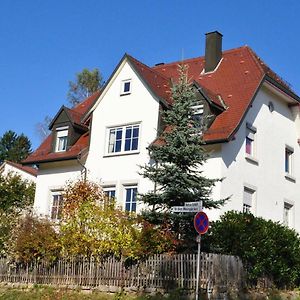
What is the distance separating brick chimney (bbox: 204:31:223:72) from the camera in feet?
97.9

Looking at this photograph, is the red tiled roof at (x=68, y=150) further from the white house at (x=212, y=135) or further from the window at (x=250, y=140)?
the window at (x=250, y=140)

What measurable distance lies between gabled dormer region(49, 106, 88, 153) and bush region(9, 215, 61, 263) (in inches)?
306

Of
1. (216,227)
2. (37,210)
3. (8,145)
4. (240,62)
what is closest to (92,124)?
(37,210)

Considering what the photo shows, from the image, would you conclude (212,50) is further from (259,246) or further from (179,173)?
(259,246)

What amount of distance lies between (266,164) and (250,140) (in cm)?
162

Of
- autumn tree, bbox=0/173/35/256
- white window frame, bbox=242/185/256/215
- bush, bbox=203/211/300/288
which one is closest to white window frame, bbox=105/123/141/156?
white window frame, bbox=242/185/256/215

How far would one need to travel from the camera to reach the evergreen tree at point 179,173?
1984 centimetres

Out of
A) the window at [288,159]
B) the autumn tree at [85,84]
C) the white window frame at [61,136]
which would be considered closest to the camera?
the window at [288,159]

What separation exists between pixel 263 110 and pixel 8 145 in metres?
59.9

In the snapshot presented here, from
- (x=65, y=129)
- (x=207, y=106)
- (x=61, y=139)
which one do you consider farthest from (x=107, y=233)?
(x=61, y=139)

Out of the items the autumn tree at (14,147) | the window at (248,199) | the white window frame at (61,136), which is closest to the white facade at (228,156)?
the window at (248,199)

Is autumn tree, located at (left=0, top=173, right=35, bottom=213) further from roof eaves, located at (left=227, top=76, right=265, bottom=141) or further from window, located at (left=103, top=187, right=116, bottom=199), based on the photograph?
roof eaves, located at (left=227, top=76, right=265, bottom=141)

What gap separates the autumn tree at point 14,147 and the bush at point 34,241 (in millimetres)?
52670

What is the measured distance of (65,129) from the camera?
100 feet
